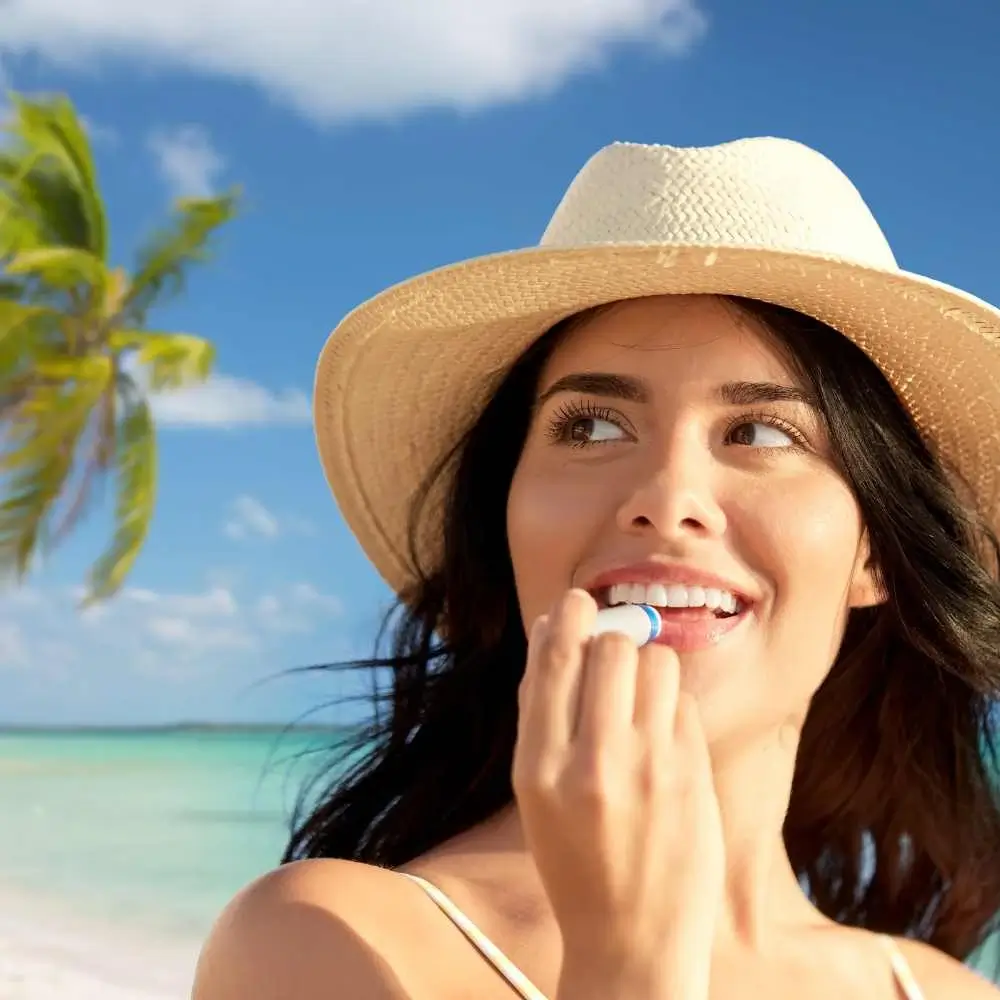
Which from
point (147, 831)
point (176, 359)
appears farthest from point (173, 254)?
point (147, 831)

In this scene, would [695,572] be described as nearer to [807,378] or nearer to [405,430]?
[807,378]

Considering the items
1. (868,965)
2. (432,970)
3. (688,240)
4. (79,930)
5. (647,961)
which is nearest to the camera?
(647,961)

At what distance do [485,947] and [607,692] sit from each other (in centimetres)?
73

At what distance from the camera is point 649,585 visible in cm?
205

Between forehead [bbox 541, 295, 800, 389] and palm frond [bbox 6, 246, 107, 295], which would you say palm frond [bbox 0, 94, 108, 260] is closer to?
palm frond [bbox 6, 246, 107, 295]

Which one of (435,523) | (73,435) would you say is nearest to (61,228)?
(73,435)

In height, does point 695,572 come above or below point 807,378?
below

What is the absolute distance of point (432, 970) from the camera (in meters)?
1.99

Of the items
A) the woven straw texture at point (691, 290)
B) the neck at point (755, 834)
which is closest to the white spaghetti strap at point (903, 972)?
the neck at point (755, 834)

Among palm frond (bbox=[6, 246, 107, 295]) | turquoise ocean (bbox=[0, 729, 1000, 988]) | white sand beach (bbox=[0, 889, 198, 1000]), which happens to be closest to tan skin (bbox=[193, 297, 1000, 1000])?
turquoise ocean (bbox=[0, 729, 1000, 988])

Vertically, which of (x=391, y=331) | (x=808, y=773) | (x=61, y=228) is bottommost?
(x=808, y=773)

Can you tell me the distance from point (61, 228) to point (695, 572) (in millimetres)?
17070

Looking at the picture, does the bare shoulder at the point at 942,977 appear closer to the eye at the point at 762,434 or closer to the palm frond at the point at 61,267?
the eye at the point at 762,434

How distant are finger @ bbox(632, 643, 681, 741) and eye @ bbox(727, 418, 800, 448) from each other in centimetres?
69
